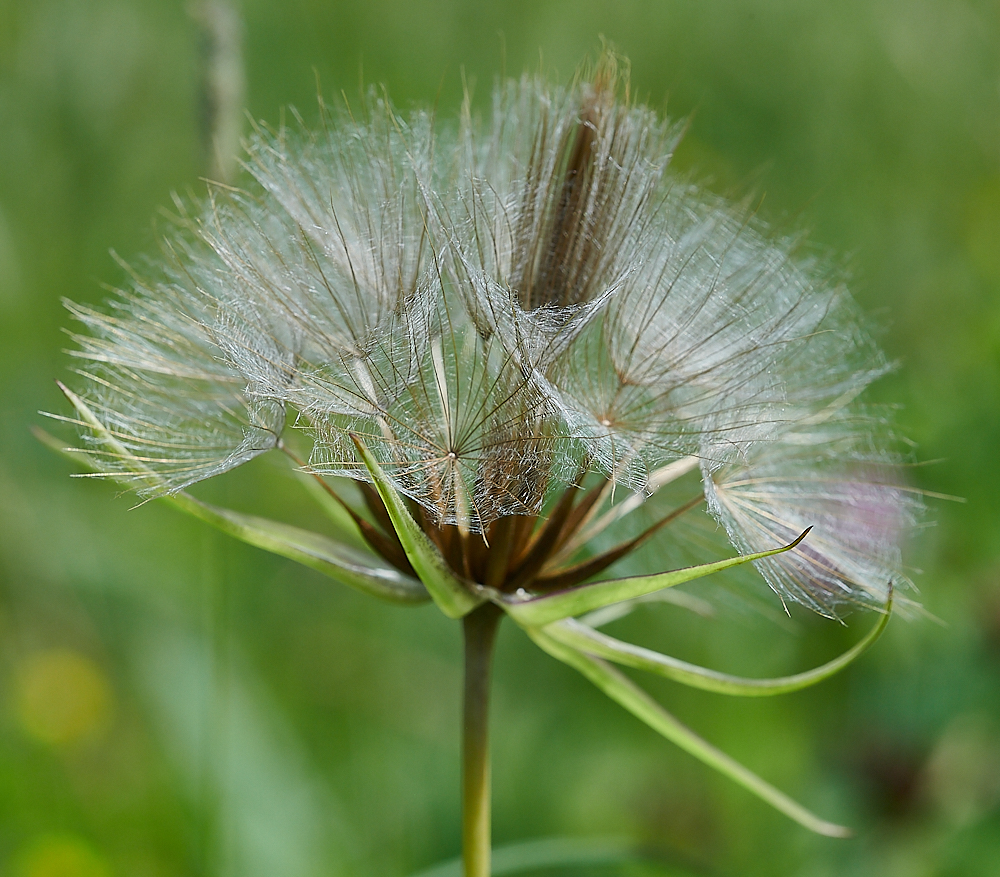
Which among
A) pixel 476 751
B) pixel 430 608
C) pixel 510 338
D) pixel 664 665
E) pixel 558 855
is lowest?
pixel 558 855

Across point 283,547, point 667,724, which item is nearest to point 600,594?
point 667,724

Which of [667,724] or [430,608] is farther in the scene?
[430,608]

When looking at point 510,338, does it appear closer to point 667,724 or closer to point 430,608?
point 667,724

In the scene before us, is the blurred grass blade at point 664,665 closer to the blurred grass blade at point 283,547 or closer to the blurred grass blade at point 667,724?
the blurred grass blade at point 667,724

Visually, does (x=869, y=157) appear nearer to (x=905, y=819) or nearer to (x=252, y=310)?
(x=905, y=819)

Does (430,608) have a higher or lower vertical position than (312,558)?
lower

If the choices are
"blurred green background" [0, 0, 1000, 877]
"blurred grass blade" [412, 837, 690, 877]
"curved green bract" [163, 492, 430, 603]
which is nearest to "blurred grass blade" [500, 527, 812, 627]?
"curved green bract" [163, 492, 430, 603]

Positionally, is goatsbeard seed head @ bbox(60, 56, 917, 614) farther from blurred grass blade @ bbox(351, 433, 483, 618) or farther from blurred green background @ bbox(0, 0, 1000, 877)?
blurred green background @ bbox(0, 0, 1000, 877)
